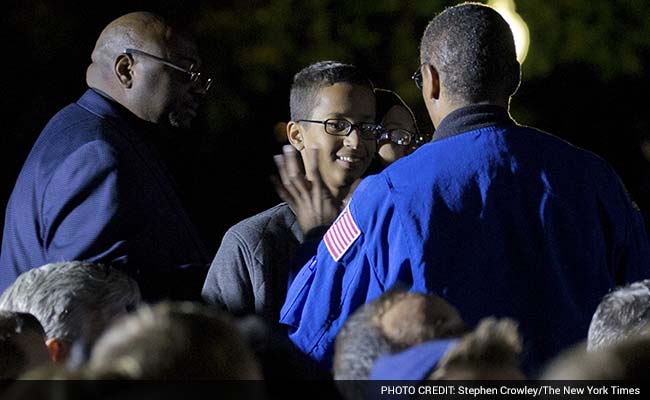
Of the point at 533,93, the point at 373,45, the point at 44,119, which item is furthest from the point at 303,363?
the point at 533,93

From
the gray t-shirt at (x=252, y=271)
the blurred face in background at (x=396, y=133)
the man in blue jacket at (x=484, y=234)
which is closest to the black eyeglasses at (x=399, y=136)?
the blurred face in background at (x=396, y=133)

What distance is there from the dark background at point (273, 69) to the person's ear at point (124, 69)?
1.92 metres

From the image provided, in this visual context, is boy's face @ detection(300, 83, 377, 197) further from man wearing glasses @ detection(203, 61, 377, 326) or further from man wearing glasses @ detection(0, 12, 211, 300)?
man wearing glasses @ detection(0, 12, 211, 300)

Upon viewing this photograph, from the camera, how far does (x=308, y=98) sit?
4590mm

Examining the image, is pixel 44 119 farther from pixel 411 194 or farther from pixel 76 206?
pixel 411 194

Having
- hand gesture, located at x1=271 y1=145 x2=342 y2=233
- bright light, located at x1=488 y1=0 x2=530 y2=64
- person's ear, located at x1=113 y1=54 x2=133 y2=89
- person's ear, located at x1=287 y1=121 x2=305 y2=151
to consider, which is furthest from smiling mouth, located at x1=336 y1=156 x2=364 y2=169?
bright light, located at x1=488 y1=0 x2=530 y2=64

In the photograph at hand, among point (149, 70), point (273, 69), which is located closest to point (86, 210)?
point (149, 70)

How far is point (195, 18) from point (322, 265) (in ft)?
15.7

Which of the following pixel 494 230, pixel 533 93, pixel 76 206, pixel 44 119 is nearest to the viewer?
pixel 494 230

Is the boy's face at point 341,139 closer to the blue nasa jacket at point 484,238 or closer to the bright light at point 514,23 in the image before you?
the blue nasa jacket at point 484,238

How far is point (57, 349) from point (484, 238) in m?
1.16

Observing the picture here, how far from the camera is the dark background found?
7695 mm

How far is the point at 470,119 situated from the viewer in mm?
3625

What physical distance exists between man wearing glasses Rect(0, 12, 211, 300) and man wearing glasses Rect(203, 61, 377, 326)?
225 millimetres
